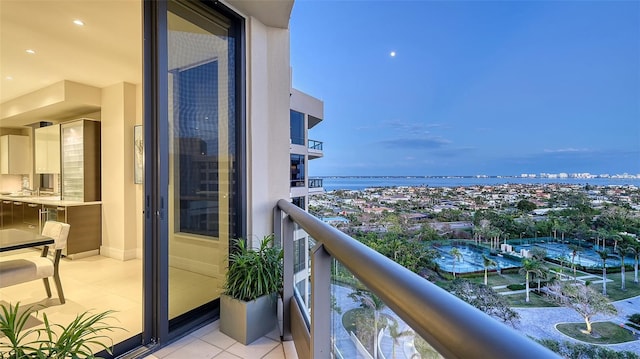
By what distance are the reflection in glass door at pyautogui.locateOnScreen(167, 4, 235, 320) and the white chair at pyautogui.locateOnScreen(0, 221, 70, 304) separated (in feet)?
4.75

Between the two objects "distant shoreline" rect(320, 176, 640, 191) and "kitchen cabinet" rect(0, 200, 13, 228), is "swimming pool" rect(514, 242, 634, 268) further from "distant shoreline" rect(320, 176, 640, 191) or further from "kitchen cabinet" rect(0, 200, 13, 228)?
"kitchen cabinet" rect(0, 200, 13, 228)

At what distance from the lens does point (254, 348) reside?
210cm

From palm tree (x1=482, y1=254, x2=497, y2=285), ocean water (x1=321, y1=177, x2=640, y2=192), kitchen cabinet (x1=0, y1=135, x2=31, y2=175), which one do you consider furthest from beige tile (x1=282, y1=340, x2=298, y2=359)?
kitchen cabinet (x1=0, y1=135, x2=31, y2=175)

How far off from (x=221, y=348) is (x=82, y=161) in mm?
4234

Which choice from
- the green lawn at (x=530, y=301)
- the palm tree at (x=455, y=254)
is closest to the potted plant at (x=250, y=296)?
the palm tree at (x=455, y=254)

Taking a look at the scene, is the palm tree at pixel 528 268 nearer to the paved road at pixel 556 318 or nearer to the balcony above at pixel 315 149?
the paved road at pixel 556 318

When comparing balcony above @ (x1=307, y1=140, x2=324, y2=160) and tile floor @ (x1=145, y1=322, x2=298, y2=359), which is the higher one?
balcony above @ (x1=307, y1=140, x2=324, y2=160)

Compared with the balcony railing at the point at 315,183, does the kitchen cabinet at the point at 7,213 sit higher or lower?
Result: lower

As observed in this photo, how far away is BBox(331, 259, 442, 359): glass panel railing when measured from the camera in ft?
2.17

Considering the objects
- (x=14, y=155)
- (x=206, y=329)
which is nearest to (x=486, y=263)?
(x=206, y=329)

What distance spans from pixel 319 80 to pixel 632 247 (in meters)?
9.65

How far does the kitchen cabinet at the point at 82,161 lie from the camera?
15.3 feet

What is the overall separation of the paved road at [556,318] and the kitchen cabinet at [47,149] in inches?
267

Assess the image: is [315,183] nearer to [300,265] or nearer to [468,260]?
[300,265]
